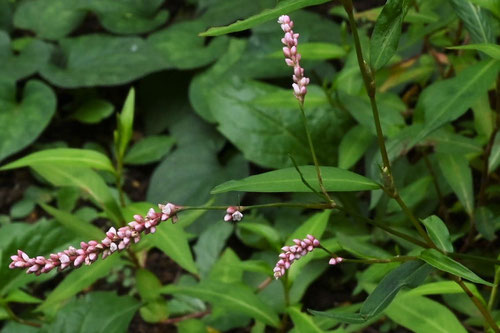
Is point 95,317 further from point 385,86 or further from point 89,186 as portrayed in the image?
point 385,86

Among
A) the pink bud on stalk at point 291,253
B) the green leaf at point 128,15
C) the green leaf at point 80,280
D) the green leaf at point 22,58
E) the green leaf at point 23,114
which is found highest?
the pink bud on stalk at point 291,253

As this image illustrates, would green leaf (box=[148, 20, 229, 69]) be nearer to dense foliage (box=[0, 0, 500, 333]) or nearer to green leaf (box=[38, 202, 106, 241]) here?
dense foliage (box=[0, 0, 500, 333])

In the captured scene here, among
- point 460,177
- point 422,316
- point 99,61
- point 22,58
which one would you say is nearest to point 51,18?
point 22,58

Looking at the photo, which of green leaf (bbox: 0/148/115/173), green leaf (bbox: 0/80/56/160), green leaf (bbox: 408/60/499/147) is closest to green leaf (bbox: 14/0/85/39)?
green leaf (bbox: 0/80/56/160)

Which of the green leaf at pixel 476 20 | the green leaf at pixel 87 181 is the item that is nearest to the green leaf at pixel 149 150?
the green leaf at pixel 87 181

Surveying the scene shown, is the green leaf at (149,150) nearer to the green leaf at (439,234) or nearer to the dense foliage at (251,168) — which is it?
the dense foliage at (251,168)

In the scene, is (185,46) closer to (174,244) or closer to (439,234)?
(174,244)

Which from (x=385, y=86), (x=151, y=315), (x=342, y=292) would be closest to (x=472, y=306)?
(x=342, y=292)
